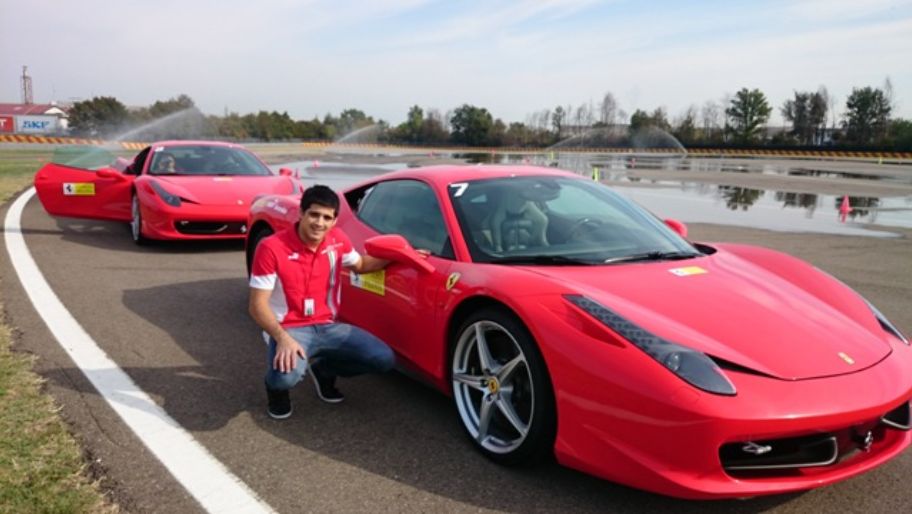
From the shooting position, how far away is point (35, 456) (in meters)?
2.91

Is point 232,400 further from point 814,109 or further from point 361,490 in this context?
point 814,109

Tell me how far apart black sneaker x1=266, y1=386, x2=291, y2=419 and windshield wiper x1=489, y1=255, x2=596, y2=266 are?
1.22m

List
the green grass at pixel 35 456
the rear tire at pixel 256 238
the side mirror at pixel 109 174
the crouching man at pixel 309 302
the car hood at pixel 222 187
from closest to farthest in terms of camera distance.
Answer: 1. the green grass at pixel 35 456
2. the crouching man at pixel 309 302
3. the rear tire at pixel 256 238
4. the car hood at pixel 222 187
5. the side mirror at pixel 109 174

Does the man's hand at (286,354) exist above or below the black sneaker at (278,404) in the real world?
above

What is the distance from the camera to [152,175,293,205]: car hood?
26.2 ft

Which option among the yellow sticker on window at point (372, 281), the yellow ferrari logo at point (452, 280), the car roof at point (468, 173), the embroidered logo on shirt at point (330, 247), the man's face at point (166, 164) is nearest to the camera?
the yellow ferrari logo at point (452, 280)

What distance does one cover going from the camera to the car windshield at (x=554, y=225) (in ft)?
11.3

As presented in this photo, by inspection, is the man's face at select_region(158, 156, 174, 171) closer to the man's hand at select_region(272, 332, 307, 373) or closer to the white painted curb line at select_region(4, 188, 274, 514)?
the white painted curb line at select_region(4, 188, 274, 514)

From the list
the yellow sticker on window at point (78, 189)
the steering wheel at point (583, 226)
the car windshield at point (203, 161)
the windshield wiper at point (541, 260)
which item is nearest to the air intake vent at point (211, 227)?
the car windshield at point (203, 161)

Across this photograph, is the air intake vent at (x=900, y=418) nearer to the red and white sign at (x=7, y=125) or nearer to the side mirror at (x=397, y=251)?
the side mirror at (x=397, y=251)

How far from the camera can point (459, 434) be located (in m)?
3.30

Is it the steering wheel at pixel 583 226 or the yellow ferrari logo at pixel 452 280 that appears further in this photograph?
the steering wheel at pixel 583 226

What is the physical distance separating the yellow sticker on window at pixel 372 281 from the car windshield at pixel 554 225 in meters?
0.55

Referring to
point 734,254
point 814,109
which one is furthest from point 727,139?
point 734,254
